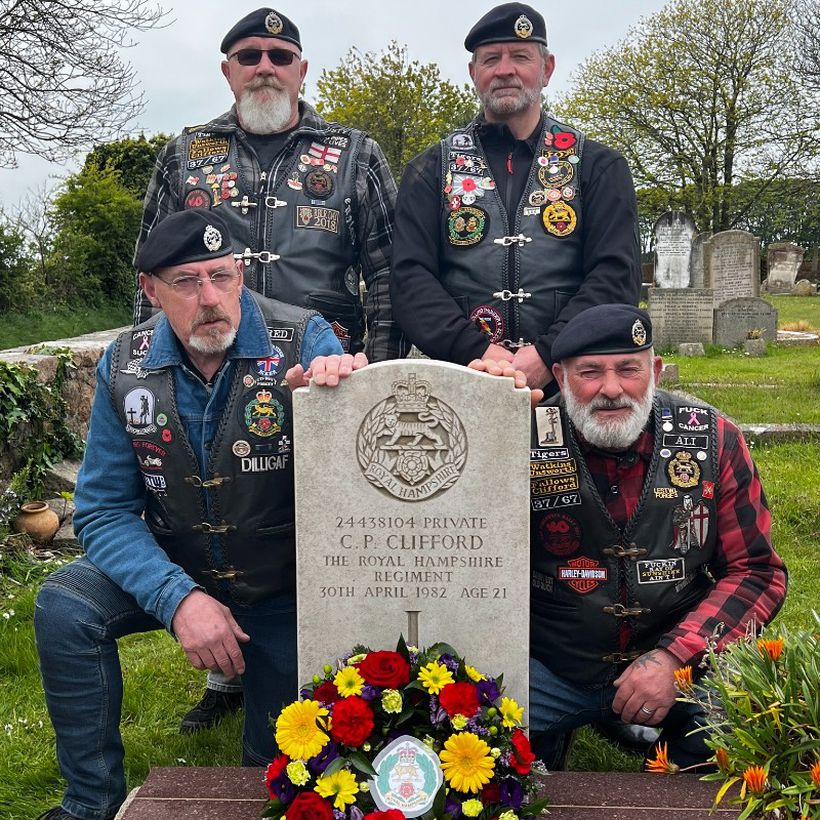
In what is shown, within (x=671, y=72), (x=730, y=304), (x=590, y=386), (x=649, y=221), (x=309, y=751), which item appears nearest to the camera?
(x=309, y=751)

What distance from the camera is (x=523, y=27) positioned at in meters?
3.67

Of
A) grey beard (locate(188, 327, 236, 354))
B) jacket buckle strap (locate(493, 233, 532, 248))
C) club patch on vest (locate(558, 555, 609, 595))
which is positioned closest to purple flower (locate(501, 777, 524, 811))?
club patch on vest (locate(558, 555, 609, 595))

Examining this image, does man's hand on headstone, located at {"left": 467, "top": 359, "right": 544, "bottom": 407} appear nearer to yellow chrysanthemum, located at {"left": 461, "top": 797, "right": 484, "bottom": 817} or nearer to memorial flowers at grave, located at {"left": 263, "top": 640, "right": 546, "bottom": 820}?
memorial flowers at grave, located at {"left": 263, "top": 640, "right": 546, "bottom": 820}

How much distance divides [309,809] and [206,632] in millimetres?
667

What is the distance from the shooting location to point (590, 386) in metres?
2.96

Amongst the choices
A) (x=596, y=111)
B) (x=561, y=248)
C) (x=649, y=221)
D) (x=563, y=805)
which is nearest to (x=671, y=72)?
(x=596, y=111)

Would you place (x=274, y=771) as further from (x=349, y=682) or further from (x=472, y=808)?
(x=472, y=808)

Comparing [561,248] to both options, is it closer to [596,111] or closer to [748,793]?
[748,793]

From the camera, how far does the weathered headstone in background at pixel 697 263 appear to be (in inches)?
664

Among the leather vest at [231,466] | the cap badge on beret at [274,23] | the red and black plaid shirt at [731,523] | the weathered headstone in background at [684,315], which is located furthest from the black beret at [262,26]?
the weathered headstone in background at [684,315]

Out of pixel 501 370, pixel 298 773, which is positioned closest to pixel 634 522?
pixel 501 370

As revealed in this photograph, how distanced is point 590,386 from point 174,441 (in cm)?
132

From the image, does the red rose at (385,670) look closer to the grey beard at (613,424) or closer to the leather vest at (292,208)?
Answer: the grey beard at (613,424)

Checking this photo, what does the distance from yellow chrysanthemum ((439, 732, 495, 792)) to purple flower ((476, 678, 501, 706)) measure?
0.62ft
